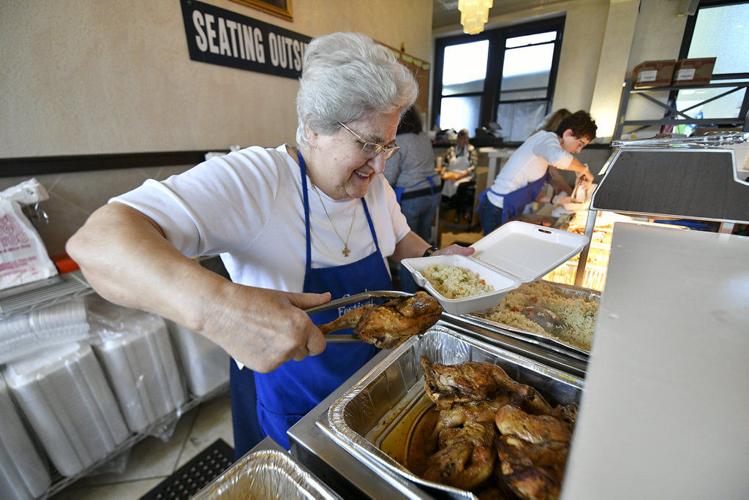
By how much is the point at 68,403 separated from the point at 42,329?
43 centimetres

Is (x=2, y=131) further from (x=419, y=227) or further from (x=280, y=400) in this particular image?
(x=419, y=227)

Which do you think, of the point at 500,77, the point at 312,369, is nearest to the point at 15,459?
the point at 312,369

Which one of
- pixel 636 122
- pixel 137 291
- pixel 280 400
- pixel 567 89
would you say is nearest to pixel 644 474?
pixel 137 291

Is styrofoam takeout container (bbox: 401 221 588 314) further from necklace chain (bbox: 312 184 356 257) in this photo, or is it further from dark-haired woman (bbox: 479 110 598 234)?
dark-haired woman (bbox: 479 110 598 234)

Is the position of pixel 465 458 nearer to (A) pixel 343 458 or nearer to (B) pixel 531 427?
(B) pixel 531 427

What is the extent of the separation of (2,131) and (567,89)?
828 cm

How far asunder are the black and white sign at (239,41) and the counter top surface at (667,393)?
289 cm

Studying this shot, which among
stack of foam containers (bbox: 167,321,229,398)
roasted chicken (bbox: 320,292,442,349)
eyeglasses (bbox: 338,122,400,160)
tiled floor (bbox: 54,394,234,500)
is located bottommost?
tiled floor (bbox: 54,394,234,500)

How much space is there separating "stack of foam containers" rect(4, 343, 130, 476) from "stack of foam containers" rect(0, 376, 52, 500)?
0.14 feet

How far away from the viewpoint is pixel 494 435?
751mm

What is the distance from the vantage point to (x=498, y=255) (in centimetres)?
157

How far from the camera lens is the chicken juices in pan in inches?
24.8

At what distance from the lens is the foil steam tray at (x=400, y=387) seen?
0.74 meters

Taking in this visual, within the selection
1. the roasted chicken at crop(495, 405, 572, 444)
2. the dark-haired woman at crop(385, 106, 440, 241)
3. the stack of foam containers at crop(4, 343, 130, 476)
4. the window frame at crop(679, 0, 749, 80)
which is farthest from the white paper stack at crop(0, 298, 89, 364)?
the window frame at crop(679, 0, 749, 80)
